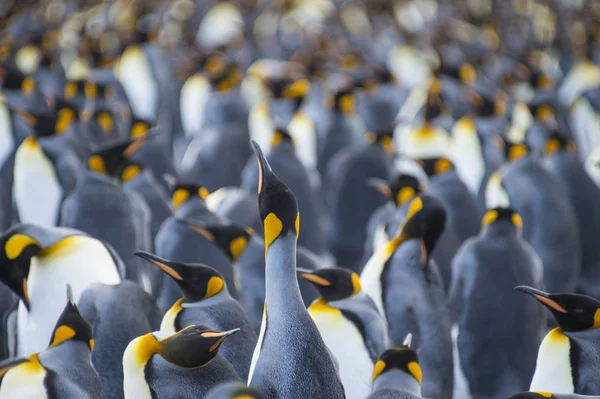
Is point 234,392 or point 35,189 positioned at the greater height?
point 234,392

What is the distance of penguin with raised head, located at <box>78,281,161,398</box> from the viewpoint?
2.89 meters

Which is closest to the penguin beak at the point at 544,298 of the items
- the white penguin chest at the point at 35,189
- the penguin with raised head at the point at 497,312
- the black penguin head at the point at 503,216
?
the penguin with raised head at the point at 497,312

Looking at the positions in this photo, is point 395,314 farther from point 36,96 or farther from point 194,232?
point 36,96

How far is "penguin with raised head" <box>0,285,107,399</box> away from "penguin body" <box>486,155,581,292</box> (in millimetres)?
3189

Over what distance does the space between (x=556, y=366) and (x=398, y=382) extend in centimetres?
61

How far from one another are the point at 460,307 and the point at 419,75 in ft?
23.5

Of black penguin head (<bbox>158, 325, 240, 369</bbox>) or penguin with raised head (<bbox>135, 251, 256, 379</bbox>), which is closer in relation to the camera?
black penguin head (<bbox>158, 325, 240, 369</bbox>)

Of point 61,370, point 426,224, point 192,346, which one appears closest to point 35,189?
point 426,224

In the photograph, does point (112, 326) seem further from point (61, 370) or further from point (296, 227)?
point (296, 227)

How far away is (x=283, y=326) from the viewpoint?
234 cm

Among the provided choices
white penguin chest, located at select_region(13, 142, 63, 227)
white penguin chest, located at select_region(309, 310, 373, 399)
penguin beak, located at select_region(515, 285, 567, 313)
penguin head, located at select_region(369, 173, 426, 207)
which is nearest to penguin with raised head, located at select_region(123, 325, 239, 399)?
white penguin chest, located at select_region(309, 310, 373, 399)

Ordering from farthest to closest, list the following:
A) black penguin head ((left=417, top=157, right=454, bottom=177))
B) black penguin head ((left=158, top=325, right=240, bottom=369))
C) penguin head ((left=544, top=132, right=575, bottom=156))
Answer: penguin head ((left=544, top=132, right=575, bottom=156))
black penguin head ((left=417, top=157, right=454, bottom=177))
black penguin head ((left=158, top=325, right=240, bottom=369))

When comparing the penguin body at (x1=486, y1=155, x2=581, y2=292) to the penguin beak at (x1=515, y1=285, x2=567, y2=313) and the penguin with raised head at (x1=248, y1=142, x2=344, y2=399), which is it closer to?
the penguin beak at (x1=515, y1=285, x2=567, y2=313)

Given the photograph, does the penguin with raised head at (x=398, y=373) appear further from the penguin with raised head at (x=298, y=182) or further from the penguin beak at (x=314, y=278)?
the penguin with raised head at (x=298, y=182)
